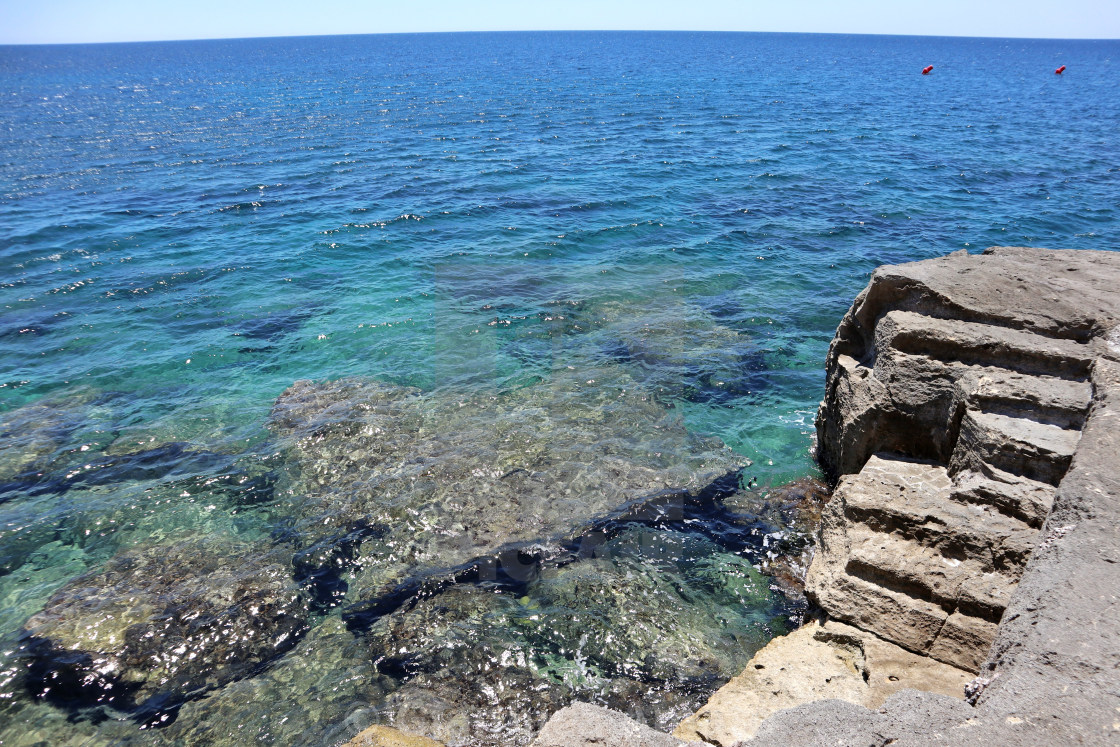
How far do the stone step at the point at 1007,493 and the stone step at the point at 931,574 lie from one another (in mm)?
501

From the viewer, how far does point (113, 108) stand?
149ft

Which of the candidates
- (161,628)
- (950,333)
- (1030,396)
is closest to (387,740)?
(161,628)

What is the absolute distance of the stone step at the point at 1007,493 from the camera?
17.6 feet

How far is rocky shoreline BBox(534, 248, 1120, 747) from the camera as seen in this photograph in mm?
3488

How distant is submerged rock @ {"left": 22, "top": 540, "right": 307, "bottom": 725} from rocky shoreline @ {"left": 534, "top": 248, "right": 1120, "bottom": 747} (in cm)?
453

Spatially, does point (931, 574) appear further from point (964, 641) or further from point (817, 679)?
point (817, 679)

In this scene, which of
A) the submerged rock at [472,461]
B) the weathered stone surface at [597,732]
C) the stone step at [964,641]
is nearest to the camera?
the weathered stone surface at [597,732]

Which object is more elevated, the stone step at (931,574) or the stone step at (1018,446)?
the stone step at (1018,446)

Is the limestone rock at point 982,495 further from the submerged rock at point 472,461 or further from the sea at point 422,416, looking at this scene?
the submerged rock at point 472,461

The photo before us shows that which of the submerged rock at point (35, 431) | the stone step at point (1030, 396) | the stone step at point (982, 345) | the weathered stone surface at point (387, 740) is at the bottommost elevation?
the weathered stone surface at point (387, 740)

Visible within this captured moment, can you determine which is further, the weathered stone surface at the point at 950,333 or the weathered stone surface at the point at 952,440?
the weathered stone surface at the point at 950,333

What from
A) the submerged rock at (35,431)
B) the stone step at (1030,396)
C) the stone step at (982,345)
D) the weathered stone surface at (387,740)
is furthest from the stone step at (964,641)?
the submerged rock at (35,431)

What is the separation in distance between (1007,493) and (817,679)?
2.27m

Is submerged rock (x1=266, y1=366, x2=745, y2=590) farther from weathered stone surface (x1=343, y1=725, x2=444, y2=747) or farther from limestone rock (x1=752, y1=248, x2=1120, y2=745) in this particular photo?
limestone rock (x1=752, y1=248, x2=1120, y2=745)
